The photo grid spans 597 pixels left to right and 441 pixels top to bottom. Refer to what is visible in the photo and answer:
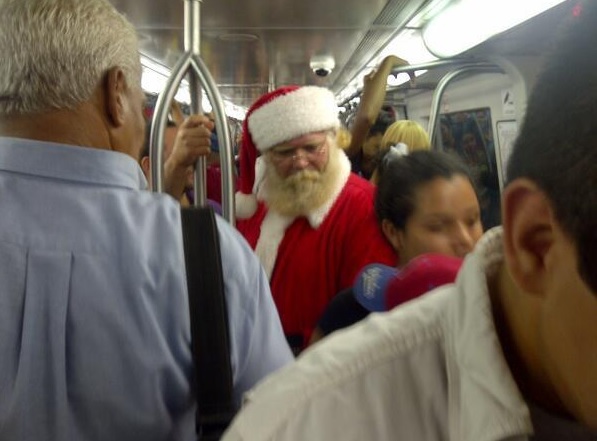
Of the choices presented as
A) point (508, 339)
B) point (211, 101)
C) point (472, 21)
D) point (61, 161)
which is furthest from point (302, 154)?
point (508, 339)

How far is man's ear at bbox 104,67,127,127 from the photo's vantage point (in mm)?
998

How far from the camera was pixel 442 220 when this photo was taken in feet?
5.05

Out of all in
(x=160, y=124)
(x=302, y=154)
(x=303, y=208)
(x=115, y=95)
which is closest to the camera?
(x=115, y=95)

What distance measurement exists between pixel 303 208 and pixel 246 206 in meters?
0.33

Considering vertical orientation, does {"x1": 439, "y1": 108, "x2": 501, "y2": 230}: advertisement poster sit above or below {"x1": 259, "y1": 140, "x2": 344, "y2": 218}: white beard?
above

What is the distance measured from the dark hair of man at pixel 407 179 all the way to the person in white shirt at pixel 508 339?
927 mm

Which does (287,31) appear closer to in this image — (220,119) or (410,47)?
(410,47)

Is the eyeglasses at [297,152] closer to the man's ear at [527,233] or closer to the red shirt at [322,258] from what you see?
the red shirt at [322,258]

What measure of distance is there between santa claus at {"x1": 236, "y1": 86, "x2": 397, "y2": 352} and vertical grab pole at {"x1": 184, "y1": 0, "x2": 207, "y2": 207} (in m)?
0.44

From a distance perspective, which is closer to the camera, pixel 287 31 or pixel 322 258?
pixel 322 258

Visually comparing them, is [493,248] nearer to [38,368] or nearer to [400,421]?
[400,421]

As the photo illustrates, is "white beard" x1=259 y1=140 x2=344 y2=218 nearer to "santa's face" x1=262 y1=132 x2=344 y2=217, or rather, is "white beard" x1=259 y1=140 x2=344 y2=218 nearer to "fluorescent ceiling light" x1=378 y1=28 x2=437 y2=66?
"santa's face" x1=262 y1=132 x2=344 y2=217

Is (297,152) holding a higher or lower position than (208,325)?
higher

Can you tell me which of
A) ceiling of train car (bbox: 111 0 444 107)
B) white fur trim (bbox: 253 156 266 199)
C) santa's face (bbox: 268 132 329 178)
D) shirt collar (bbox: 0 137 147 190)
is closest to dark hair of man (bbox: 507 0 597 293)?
shirt collar (bbox: 0 137 147 190)
